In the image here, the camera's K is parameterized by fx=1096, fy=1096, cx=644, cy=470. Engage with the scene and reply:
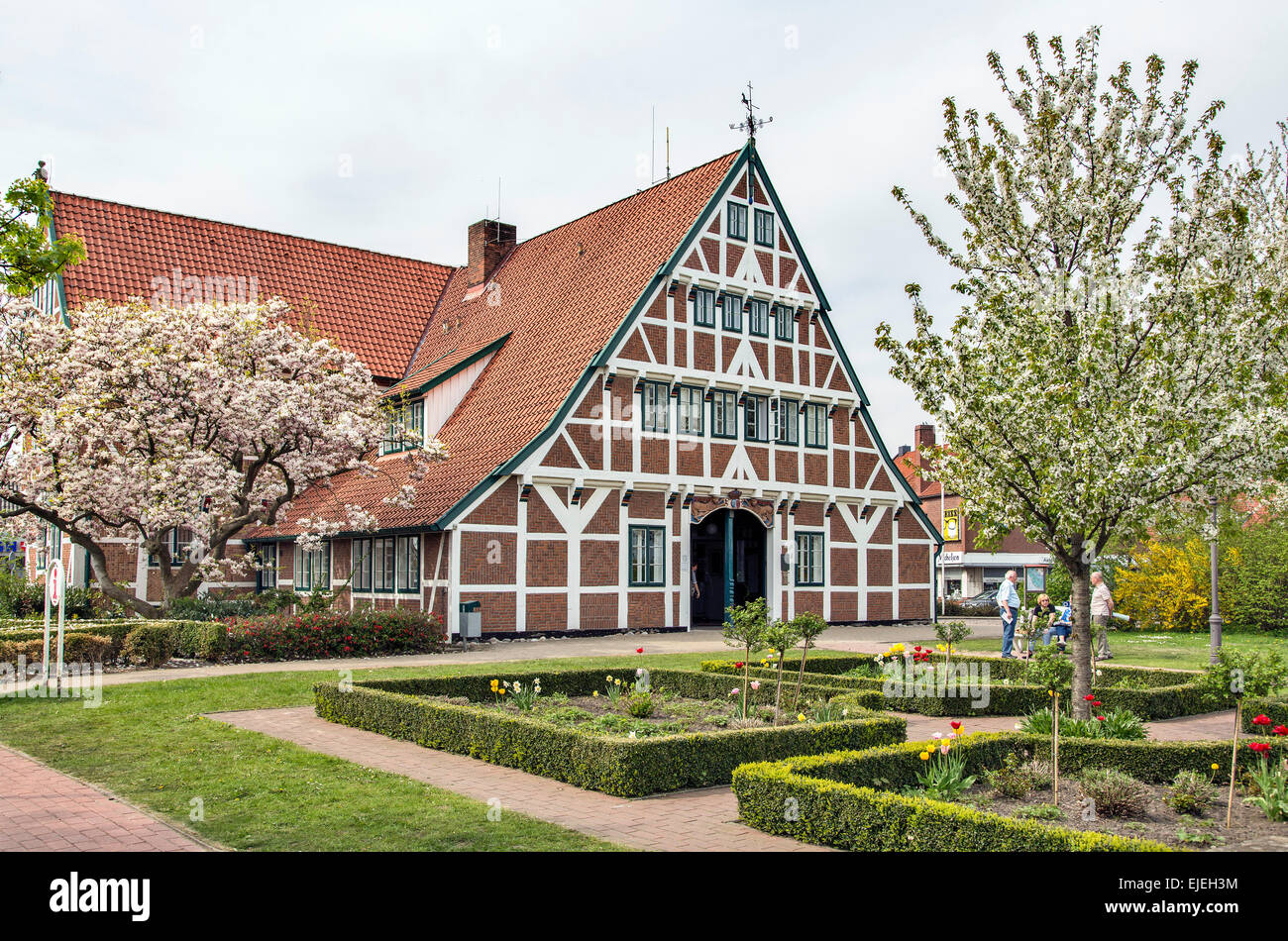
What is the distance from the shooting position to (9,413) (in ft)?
73.9

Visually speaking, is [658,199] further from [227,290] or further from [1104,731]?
[1104,731]

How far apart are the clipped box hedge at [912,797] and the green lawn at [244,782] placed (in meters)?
1.46

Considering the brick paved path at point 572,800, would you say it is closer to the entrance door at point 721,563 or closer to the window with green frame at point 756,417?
Answer: the window with green frame at point 756,417

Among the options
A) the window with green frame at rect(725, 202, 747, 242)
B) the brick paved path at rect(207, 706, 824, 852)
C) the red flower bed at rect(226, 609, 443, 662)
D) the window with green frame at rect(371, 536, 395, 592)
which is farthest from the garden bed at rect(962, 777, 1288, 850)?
the window with green frame at rect(725, 202, 747, 242)

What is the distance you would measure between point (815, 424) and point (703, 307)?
5.40 metres

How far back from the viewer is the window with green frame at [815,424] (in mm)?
32562

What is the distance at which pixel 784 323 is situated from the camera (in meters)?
32.2

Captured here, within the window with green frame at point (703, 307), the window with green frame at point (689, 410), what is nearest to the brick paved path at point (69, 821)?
the window with green frame at point (689, 410)

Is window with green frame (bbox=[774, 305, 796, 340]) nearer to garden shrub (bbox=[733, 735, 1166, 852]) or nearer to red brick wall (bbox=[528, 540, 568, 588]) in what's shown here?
red brick wall (bbox=[528, 540, 568, 588])

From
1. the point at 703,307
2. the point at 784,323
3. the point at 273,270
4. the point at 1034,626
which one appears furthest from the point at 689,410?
the point at 273,270

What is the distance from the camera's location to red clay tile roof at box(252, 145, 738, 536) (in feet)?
89.3

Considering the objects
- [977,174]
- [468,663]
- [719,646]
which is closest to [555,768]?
[977,174]

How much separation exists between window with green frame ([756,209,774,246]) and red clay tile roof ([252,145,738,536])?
5.96ft

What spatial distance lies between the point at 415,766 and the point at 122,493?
582 inches
